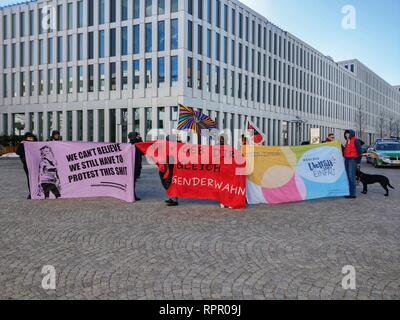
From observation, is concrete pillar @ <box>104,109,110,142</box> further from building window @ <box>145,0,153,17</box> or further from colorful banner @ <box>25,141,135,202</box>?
colorful banner @ <box>25,141,135,202</box>

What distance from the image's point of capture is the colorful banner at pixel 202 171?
9.33 meters

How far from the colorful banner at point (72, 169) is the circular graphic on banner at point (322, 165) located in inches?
202

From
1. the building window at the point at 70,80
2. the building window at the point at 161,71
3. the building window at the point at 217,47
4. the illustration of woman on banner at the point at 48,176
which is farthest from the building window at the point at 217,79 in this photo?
the illustration of woman on banner at the point at 48,176

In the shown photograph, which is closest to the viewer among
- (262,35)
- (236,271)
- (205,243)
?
(236,271)

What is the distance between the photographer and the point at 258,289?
4.07m

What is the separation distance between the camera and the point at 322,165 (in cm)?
1105

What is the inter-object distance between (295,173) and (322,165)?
3.59ft

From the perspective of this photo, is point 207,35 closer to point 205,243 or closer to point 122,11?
point 122,11

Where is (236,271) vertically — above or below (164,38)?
below

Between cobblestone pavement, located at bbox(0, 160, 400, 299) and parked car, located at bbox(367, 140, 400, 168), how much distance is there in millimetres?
15537

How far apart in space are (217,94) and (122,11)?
568 inches

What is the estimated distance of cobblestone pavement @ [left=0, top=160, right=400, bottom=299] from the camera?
4074mm

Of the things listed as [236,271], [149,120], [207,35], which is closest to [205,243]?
[236,271]

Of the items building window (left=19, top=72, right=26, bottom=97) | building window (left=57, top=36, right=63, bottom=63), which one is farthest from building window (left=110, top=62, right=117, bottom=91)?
building window (left=19, top=72, right=26, bottom=97)
